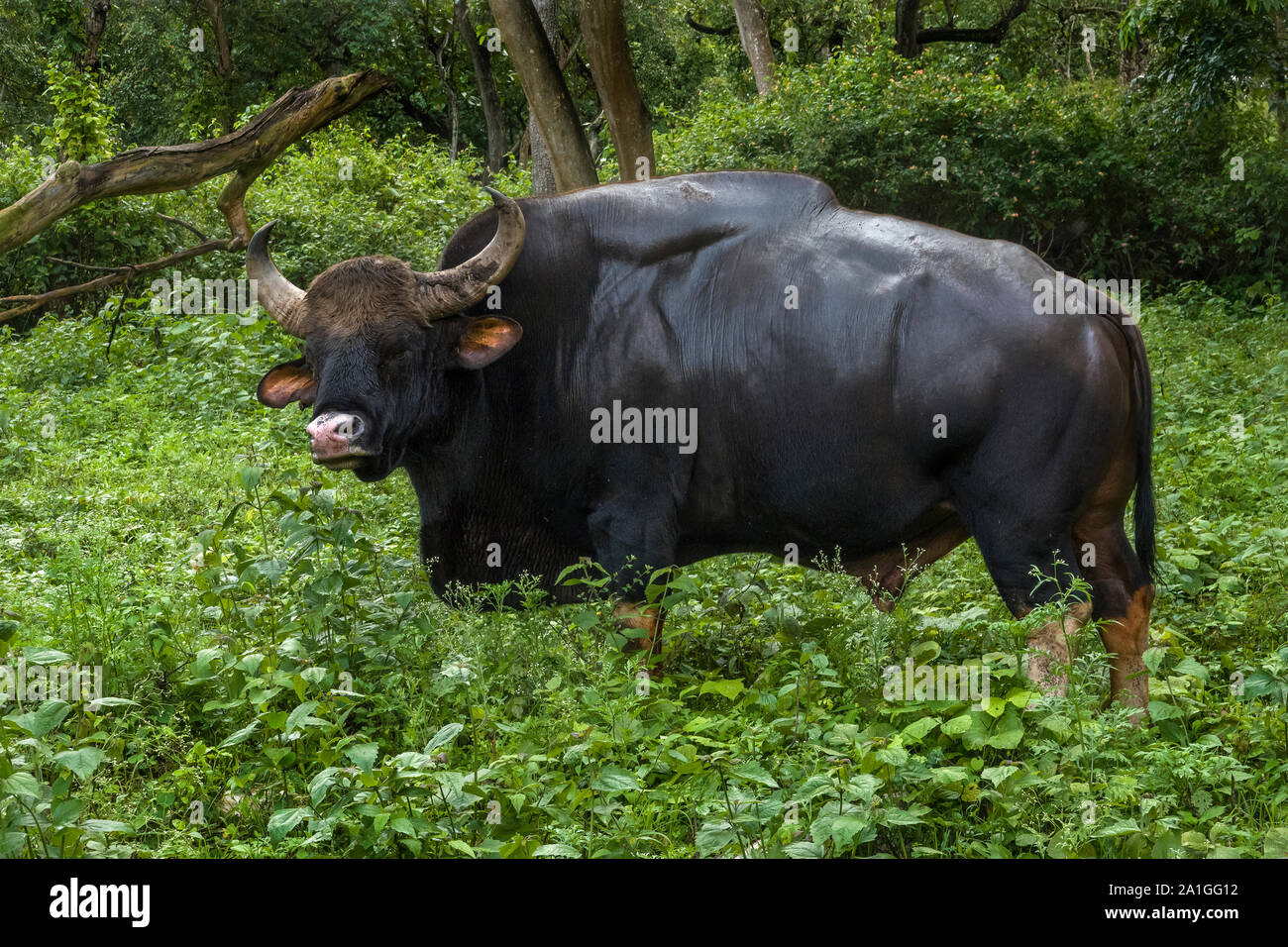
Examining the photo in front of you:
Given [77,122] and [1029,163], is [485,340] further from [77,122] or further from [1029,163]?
[1029,163]

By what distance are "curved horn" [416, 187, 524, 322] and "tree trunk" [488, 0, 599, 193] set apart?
15.4 ft

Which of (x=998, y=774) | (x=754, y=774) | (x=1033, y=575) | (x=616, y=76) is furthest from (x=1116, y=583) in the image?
(x=616, y=76)

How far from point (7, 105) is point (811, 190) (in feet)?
93.0

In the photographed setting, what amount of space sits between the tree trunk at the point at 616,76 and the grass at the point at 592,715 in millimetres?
4191

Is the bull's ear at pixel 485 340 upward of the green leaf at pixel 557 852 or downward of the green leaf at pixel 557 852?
upward

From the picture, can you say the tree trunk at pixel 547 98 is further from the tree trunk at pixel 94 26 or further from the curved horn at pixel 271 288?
the tree trunk at pixel 94 26

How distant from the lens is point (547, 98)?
33.9 feet

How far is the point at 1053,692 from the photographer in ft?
16.2

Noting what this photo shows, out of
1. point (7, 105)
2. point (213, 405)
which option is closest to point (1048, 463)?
point (213, 405)

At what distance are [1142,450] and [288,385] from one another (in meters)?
3.69

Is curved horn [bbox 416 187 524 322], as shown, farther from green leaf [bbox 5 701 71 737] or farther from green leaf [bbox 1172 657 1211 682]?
green leaf [bbox 1172 657 1211 682]

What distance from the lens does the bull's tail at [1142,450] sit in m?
5.37
